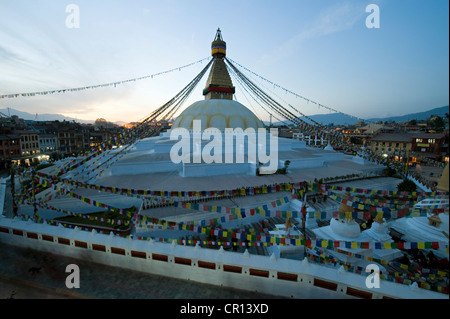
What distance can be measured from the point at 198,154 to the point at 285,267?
7.84 m

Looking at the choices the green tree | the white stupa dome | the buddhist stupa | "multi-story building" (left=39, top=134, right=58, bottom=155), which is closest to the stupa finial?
the buddhist stupa

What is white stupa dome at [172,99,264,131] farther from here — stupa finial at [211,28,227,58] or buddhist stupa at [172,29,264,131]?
stupa finial at [211,28,227,58]

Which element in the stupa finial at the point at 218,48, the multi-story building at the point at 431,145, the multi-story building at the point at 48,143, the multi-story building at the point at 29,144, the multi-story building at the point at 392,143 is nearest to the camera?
the stupa finial at the point at 218,48

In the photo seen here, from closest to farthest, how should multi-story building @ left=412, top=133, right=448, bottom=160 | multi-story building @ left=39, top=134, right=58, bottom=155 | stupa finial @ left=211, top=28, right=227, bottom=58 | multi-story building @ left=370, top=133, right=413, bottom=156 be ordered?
stupa finial @ left=211, top=28, right=227, bottom=58
multi-story building @ left=412, top=133, right=448, bottom=160
multi-story building @ left=370, top=133, right=413, bottom=156
multi-story building @ left=39, top=134, right=58, bottom=155

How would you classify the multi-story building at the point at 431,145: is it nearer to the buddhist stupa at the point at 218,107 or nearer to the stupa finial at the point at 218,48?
the buddhist stupa at the point at 218,107

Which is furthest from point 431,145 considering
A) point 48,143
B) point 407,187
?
point 48,143

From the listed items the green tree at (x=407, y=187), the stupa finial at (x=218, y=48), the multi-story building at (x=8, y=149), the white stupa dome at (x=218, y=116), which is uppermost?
the stupa finial at (x=218, y=48)

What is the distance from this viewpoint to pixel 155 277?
157 inches

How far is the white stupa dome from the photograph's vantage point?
15.4 m

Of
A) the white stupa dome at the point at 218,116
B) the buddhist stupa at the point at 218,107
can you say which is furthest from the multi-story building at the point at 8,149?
the white stupa dome at the point at 218,116

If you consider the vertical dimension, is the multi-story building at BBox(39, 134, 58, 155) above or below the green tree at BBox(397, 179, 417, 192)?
above

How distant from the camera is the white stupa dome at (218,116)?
15422 mm

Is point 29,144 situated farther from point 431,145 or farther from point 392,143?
point 431,145
